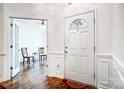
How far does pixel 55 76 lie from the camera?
4.64 m

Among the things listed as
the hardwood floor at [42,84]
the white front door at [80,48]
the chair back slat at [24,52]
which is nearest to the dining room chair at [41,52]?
the chair back slat at [24,52]

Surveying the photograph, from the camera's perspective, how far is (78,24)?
4113mm

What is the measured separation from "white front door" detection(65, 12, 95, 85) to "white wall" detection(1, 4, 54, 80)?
64 cm

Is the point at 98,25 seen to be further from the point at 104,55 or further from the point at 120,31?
the point at 120,31

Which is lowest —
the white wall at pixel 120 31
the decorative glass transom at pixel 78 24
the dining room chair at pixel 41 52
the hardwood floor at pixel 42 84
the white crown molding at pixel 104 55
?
the hardwood floor at pixel 42 84

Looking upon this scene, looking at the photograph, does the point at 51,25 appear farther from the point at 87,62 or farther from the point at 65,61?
the point at 87,62

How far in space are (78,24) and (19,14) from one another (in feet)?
5.56

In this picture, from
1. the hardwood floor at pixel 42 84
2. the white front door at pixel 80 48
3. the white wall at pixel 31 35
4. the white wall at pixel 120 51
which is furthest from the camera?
the white wall at pixel 31 35

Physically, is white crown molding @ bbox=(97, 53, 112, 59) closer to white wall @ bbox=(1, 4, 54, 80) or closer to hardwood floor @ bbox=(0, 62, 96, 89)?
hardwood floor @ bbox=(0, 62, 96, 89)

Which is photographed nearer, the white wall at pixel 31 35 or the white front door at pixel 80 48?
the white front door at pixel 80 48

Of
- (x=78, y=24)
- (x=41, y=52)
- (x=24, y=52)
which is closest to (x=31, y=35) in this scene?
(x=41, y=52)

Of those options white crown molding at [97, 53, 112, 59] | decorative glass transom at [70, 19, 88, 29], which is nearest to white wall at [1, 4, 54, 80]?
decorative glass transom at [70, 19, 88, 29]

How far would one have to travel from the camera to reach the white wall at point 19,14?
4190 millimetres

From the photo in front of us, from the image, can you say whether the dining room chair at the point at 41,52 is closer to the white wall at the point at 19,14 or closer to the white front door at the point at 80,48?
the white wall at the point at 19,14
